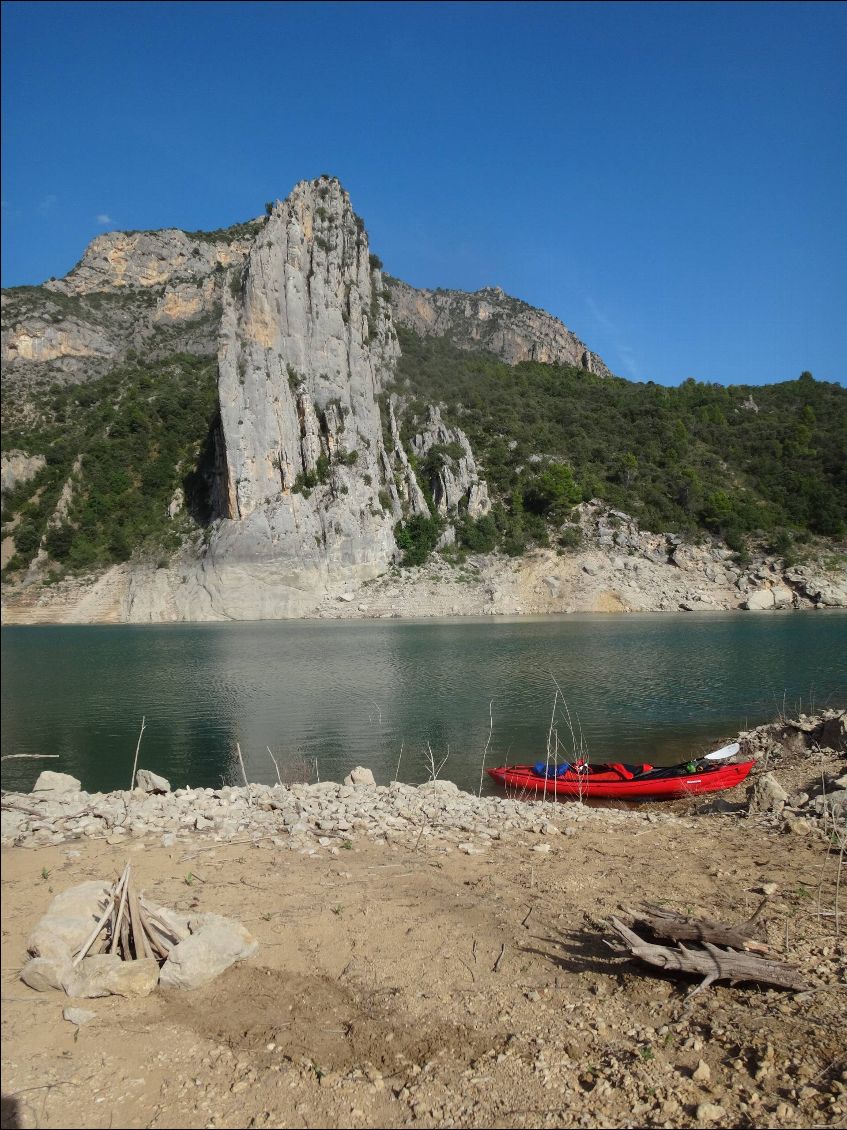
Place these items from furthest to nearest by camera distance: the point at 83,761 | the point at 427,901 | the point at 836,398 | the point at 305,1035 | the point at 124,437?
the point at 836,398, the point at 124,437, the point at 83,761, the point at 427,901, the point at 305,1035

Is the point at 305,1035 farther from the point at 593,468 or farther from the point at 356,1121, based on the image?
the point at 593,468

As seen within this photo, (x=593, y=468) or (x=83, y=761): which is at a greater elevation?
(x=593, y=468)

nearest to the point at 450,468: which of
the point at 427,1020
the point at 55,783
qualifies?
the point at 55,783

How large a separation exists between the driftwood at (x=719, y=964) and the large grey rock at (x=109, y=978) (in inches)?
129

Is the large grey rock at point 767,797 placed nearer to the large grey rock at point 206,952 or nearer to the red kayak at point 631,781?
the red kayak at point 631,781

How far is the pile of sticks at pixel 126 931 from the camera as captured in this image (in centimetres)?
428

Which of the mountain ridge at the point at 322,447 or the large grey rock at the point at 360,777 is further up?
the mountain ridge at the point at 322,447

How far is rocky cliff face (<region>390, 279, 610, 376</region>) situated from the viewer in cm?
13112

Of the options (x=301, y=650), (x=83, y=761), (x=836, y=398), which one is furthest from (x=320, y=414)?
(x=836, y=398)

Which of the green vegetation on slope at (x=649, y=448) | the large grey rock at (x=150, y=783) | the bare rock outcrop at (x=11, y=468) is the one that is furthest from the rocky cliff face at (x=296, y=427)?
the large grey rock at (x=150, y=783)

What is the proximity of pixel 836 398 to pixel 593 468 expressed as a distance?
4289 centimetres

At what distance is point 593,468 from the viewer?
2968 inches

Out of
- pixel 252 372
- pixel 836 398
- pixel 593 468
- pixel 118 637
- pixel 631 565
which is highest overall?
pixel 836 398

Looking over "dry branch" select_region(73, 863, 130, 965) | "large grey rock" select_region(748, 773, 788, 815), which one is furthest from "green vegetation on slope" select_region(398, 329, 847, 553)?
"dry branch" select_region(73, 863, 130, 965)
